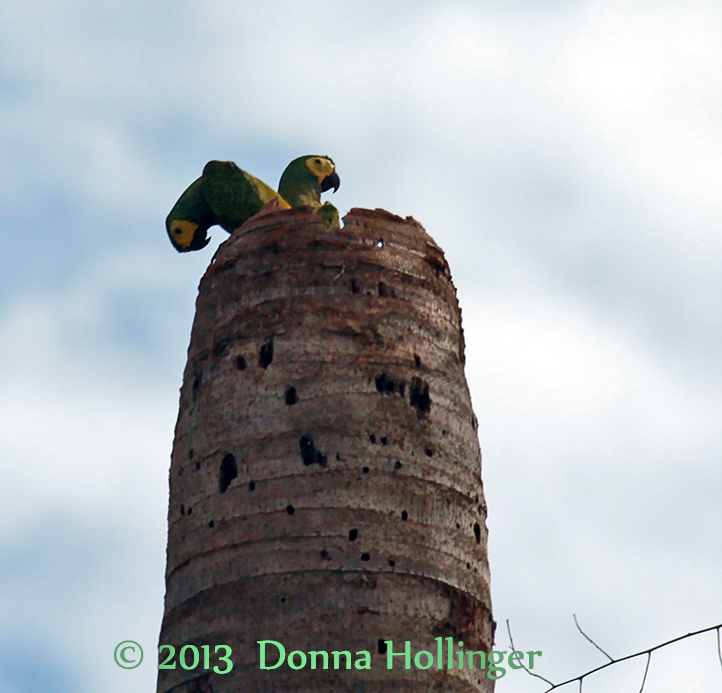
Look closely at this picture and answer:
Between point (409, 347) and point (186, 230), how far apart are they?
69.5 inches

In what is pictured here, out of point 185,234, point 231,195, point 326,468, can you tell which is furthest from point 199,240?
point 326,468

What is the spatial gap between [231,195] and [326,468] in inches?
76.1

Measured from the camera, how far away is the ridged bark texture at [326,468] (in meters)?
4.92

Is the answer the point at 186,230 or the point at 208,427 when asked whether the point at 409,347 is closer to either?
the point at 208,427

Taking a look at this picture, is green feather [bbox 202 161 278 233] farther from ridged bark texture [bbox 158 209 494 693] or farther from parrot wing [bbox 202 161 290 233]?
ridged bark texture [bbox 158 209 494 693]

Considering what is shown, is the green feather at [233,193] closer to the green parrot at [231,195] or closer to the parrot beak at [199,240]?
the green parrot at [231,195]

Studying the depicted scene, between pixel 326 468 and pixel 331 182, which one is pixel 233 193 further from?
pixel 326 468

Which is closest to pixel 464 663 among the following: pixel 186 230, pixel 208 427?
pixel 208 427

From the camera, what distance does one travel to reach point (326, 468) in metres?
5.10

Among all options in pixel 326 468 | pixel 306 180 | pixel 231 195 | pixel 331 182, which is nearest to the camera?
pixel 326 468

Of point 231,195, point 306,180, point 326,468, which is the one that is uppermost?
point 306,180

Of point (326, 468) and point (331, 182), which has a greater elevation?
point (331, 182)

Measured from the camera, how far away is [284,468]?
A: 5133mm

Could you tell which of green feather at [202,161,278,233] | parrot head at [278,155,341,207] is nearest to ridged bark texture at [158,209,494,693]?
green feather at [202,161,278,233]
